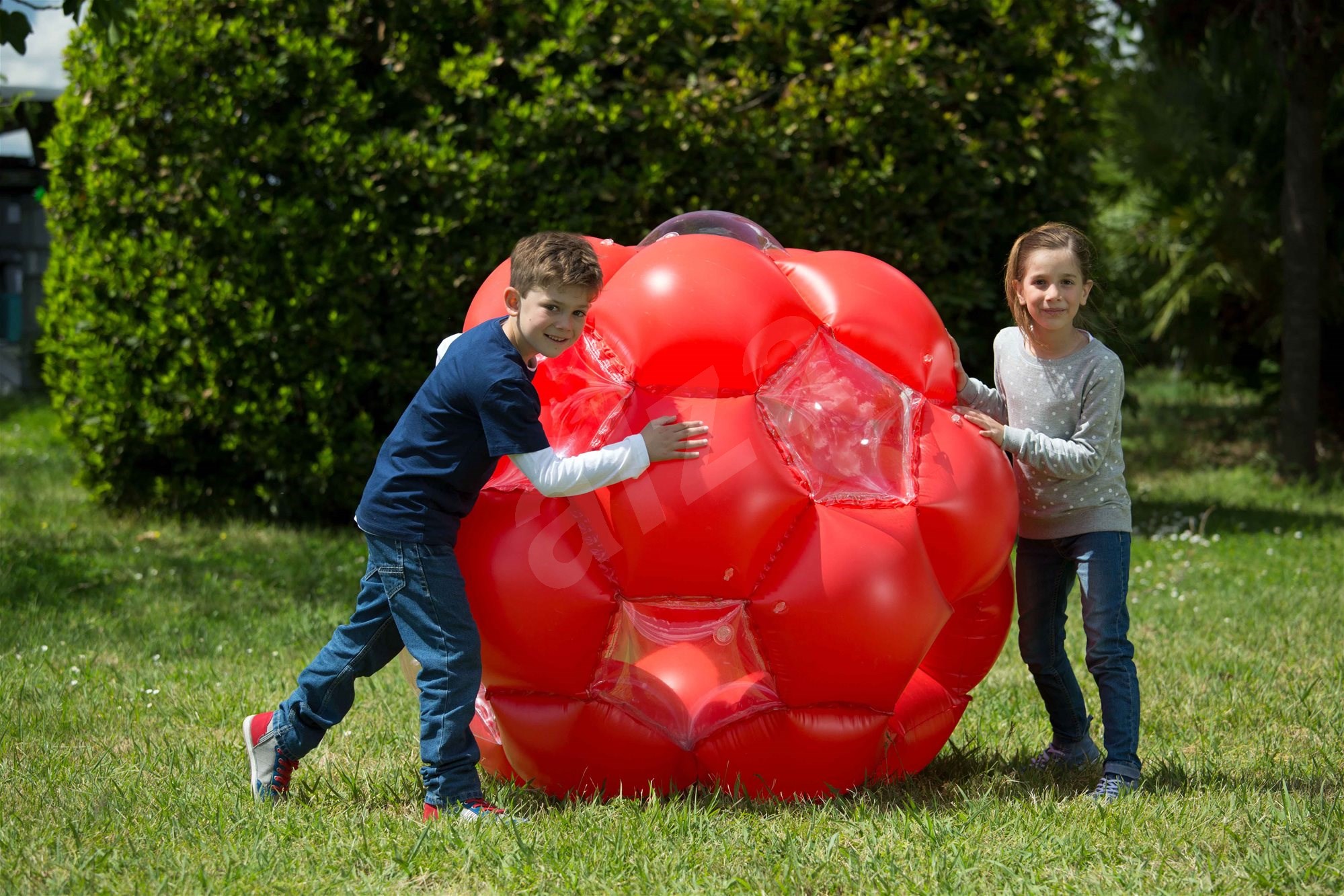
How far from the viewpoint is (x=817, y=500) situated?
333cm

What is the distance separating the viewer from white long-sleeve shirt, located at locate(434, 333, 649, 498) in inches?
125

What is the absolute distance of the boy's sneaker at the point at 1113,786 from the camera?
11.9 feet

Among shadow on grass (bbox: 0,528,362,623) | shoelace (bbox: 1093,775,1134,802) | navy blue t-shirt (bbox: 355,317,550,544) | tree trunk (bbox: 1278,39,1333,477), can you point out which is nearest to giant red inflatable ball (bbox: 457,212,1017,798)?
navy blue t-shirt (bbox: 355,317,550,544)

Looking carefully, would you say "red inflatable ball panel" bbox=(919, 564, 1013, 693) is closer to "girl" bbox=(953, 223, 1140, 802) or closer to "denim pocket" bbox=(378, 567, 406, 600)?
"girl" bbox=(953, 223, 1140, 802)

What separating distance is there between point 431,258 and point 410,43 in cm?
127

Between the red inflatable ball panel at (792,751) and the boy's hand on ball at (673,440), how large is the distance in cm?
74

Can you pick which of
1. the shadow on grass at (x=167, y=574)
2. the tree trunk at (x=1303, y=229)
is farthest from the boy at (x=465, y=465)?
the tree trunk at (x=1303, y=229)

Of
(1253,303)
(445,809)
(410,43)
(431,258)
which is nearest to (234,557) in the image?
(431,258)

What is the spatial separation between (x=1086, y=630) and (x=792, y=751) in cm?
102

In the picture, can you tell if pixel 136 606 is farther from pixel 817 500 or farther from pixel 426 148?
pixel 817 500

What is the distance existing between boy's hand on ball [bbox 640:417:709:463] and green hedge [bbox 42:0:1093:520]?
4513 millimetres

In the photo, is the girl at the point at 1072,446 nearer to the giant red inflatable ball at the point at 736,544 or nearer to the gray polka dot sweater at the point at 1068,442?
the gray polka dot sweater at the point at 1068,442

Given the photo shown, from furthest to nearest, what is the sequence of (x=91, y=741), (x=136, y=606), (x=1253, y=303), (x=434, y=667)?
(x=1253, y=303) < (x=136, y=606) < (x=91, y=741) < (x=434, y=667)

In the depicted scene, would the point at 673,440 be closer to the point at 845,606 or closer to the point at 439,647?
the point at 845,606
